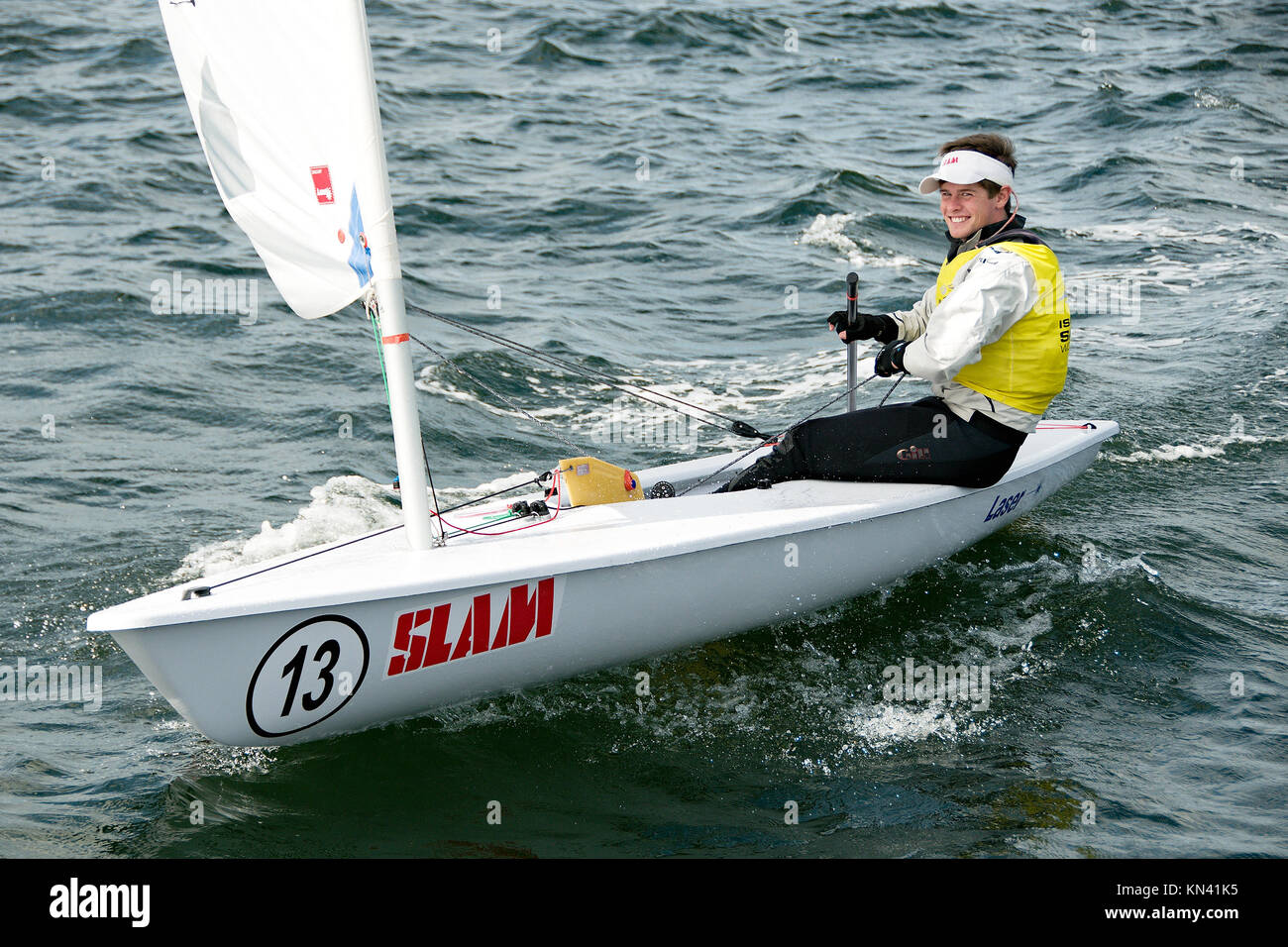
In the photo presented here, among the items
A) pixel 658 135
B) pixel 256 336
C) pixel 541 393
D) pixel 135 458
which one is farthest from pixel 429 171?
pixel 135 458

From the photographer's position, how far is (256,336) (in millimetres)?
7012

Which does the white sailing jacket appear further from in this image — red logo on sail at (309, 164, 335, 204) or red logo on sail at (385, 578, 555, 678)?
red logo on sail at (309, 164, 335, 204)

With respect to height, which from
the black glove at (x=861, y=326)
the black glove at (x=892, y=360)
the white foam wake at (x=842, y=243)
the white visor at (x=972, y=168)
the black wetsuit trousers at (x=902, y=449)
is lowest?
the black wetsuit trousers at (x=902, y=449)

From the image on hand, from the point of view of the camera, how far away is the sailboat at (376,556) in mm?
3152

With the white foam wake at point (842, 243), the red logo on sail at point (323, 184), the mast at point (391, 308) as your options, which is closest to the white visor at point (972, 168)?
the mast at point (391, 308)

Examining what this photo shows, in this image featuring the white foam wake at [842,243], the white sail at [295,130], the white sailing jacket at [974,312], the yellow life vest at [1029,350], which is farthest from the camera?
the white foam wake at [842,243]

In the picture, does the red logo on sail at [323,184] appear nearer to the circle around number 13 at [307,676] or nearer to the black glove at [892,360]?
the circle around number 13 at [307,676]

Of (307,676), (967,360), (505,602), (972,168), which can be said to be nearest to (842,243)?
(972,168)

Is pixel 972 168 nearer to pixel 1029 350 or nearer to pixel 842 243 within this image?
pixel 1029 350

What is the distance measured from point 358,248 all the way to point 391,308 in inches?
7.6

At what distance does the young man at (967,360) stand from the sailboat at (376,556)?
5.6 inches

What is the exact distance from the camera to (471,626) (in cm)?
348

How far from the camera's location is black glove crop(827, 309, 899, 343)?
4211 millimetres
